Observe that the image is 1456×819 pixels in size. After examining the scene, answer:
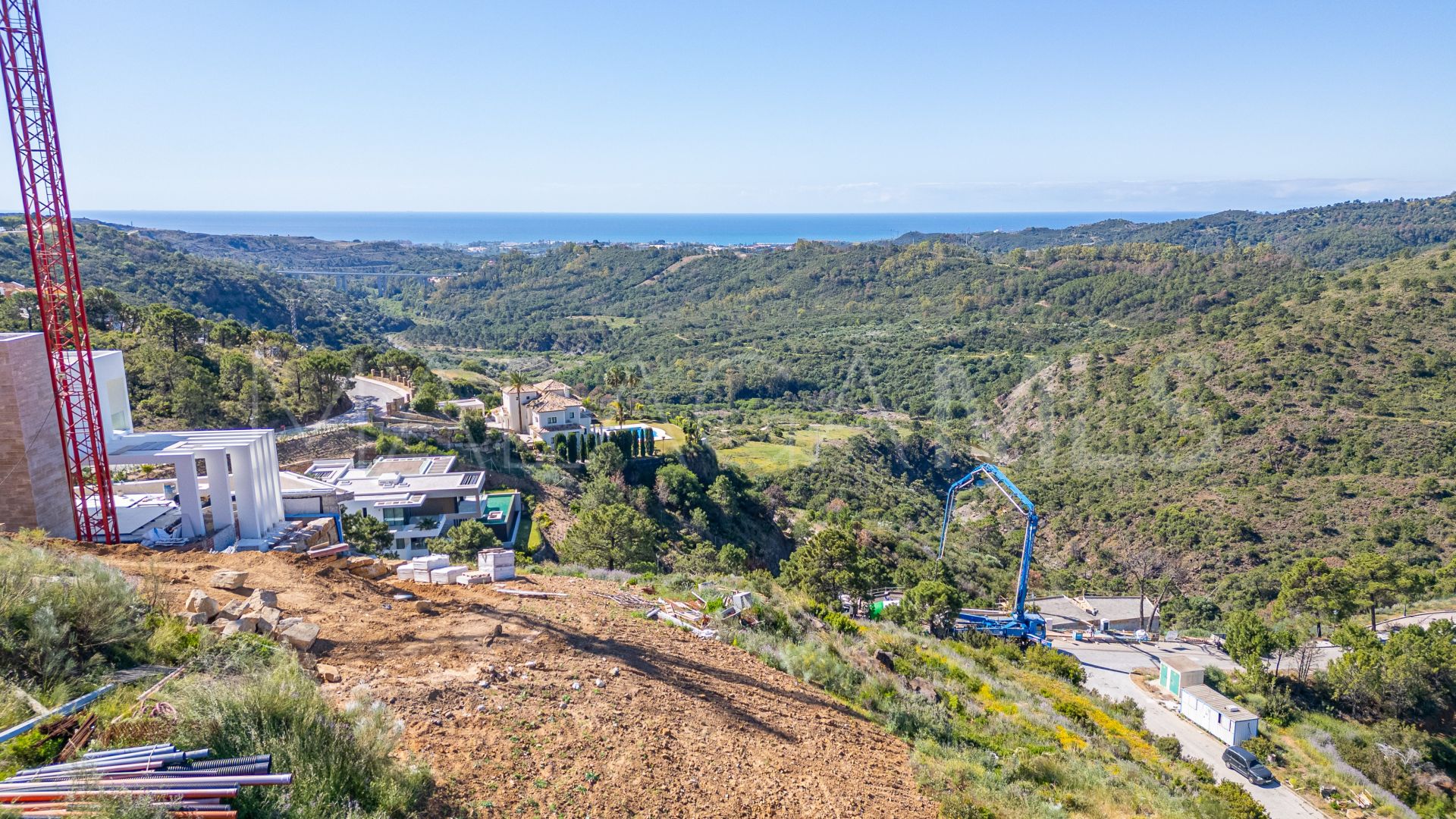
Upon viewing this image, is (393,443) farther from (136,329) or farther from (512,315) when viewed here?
(512,315)

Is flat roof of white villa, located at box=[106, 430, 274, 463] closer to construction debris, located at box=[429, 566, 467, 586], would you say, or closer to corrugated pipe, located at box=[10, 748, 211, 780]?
construction debris, located at box=[429, 566, 467, 586]

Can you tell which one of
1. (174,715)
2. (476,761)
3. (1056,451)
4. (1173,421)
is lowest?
(1056,451)

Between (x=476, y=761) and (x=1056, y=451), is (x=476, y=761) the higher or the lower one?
the higher one

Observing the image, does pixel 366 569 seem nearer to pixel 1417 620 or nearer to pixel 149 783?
pixel 149 783

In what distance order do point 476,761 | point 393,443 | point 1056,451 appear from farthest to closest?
1. point 1056,451
2. point 393,443
3. point 476,761

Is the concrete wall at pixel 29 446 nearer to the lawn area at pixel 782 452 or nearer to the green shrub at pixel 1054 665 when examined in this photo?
the green shrub at pixel 1054 665

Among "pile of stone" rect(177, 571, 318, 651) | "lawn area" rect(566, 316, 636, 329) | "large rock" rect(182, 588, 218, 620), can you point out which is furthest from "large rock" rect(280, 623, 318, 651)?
"lawn area" rect(566, 316, 636, 329)

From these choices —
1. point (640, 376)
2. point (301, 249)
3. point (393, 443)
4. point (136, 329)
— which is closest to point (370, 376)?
point (136, 329)
